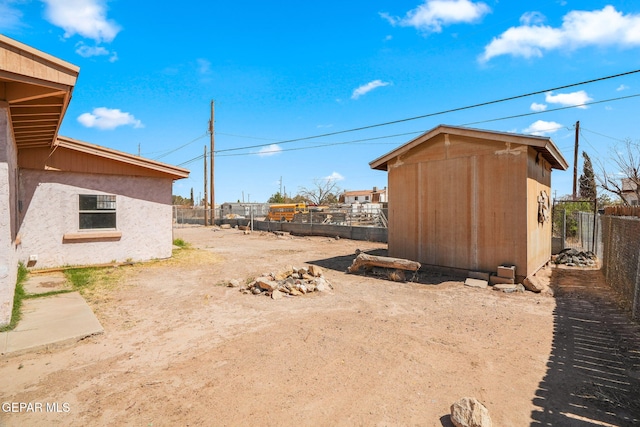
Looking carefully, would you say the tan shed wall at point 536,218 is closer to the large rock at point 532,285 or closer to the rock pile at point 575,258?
the large rock at point 532,285

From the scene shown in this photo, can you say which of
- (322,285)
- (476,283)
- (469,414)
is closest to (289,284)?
(322,285)

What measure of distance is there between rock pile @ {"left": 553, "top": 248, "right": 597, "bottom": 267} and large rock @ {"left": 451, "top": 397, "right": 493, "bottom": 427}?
10.8 m

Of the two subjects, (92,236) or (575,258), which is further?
(575,258)

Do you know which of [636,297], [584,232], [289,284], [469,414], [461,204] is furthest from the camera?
[584,232]

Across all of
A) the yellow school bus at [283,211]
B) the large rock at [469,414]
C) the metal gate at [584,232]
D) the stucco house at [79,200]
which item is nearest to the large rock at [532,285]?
the metal gate at [584,232]

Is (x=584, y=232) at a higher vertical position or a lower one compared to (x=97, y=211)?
lower

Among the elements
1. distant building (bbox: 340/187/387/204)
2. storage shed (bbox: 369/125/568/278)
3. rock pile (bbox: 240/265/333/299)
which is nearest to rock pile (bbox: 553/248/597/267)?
storage shed (bbox: 369/125/568/278)

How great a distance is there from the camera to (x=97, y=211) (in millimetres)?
10023

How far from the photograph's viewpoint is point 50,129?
700 cm

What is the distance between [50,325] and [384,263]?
7.20m

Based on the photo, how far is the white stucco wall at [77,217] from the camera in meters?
9.04

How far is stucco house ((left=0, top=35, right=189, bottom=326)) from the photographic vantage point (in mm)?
7920

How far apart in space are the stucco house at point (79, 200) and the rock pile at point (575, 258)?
13.5m

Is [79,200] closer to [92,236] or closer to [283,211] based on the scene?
[92,236]
